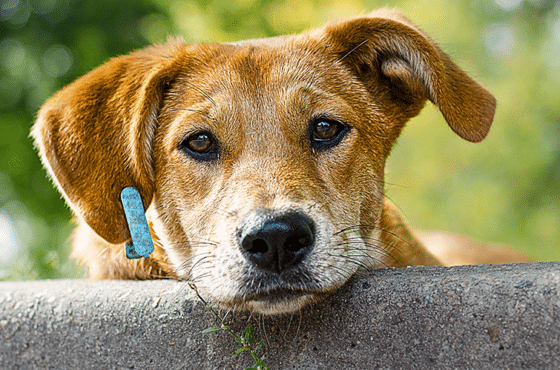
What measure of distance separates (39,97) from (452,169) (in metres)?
7.66

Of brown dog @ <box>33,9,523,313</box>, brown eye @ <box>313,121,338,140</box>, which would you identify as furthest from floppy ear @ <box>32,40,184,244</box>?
brown eye @ <box>313,121,338,140</box>

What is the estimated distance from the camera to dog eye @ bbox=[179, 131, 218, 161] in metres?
2.55

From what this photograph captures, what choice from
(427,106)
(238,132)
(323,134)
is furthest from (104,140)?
(427,106)

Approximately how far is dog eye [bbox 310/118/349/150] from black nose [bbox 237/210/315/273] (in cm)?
60

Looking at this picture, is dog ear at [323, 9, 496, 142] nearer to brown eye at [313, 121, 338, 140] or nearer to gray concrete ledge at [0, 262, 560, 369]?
brown eye at [313, 121, 338, 140]

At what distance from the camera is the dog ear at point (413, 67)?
2586mm

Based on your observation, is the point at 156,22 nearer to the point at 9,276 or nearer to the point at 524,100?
the point at 9,276

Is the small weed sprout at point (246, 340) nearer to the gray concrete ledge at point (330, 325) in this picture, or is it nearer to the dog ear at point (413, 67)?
the gray concrete ledge at point (330, 325)

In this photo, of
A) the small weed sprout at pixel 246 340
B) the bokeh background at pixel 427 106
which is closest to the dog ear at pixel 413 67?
the small weed sprout at pixel 246 340

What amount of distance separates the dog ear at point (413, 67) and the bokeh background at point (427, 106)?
4199 millimetres

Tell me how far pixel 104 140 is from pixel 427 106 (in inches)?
362

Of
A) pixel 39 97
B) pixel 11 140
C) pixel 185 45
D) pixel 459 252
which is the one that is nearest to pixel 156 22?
pixel 39 97

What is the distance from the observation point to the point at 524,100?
10.1 metres

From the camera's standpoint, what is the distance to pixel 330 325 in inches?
77.6
